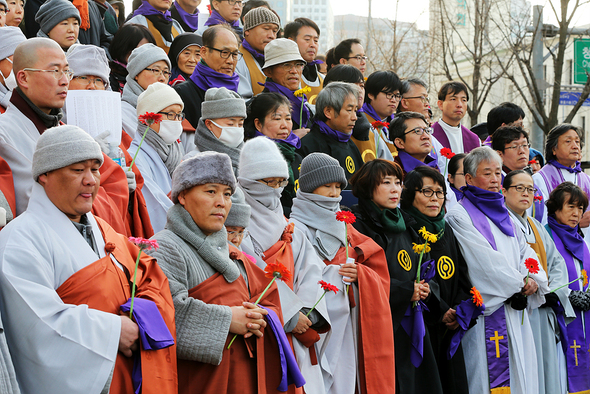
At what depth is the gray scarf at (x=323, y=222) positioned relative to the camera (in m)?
4.75

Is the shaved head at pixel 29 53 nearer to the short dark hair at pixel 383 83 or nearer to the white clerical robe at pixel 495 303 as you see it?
the white clerical robe at pixel 495 303

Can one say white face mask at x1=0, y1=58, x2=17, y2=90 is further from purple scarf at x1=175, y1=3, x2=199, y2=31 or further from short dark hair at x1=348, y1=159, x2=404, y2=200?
purple scarf at x1=175, y1=3, x2=199, y2=31

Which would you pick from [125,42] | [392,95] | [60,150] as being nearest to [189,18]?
[125,42]

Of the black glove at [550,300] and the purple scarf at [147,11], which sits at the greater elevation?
the purple scarf at [147,11]

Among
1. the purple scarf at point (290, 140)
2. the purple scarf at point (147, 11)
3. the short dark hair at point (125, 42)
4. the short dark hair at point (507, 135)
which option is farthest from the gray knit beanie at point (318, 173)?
the purple scarf at point (147, 11)

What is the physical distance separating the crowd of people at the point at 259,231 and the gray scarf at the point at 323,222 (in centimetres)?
1

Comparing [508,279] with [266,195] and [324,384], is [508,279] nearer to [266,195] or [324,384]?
[324,384]

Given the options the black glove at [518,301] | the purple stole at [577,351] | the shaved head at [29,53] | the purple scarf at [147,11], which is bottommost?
the purple stole at [577,351]

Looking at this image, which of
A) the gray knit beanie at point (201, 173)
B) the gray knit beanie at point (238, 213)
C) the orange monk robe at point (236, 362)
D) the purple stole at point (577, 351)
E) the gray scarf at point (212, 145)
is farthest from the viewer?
the purple stole at point (577, 351)

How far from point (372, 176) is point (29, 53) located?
262cm

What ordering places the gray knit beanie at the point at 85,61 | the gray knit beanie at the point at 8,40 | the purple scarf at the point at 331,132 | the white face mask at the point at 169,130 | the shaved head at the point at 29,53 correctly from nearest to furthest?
the shaved head at the point at 29,53, the gray knit beanie at the point at 8,40, the gray knit beanie at the point at 85,61, the white face mask at the point at 169,130, the purple scarf at the point at 331,132

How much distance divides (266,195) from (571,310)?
12.0 ft

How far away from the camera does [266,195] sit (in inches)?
174

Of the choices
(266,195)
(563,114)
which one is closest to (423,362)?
(266,195)
